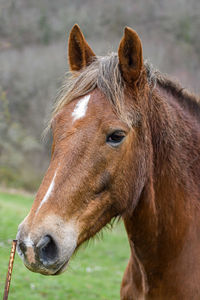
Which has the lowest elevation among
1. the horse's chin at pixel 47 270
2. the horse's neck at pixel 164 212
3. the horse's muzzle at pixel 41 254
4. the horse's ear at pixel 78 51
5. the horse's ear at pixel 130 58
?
the horse's chin at pixel 47 270

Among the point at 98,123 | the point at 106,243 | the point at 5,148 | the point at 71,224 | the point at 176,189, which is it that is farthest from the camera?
the point at 5,148

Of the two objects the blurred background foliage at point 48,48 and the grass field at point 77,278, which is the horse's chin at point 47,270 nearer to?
the grass field at point 77,278

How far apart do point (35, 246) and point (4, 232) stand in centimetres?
1318

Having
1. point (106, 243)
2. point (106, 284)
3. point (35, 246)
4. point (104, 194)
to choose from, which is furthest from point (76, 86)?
point (106, 243)

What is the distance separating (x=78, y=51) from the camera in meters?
3.50

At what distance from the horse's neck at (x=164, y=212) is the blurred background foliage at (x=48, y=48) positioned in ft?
88.7

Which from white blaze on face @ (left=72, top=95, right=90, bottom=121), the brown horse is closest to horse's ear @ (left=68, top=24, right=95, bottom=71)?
the brown horse

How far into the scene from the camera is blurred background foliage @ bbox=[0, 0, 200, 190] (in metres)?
34.0

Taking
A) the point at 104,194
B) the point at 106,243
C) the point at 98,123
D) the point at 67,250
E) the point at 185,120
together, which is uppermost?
the point at 106,243

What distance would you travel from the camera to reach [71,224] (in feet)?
8.38

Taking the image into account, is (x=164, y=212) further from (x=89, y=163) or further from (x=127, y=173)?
(x=89, y=163)

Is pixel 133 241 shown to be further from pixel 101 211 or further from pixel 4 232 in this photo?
pixel 4 232

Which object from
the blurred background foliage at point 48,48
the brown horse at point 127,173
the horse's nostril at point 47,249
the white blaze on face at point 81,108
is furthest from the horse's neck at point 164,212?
the blurred background foliage at point 48,48

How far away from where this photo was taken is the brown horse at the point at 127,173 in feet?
8.25
